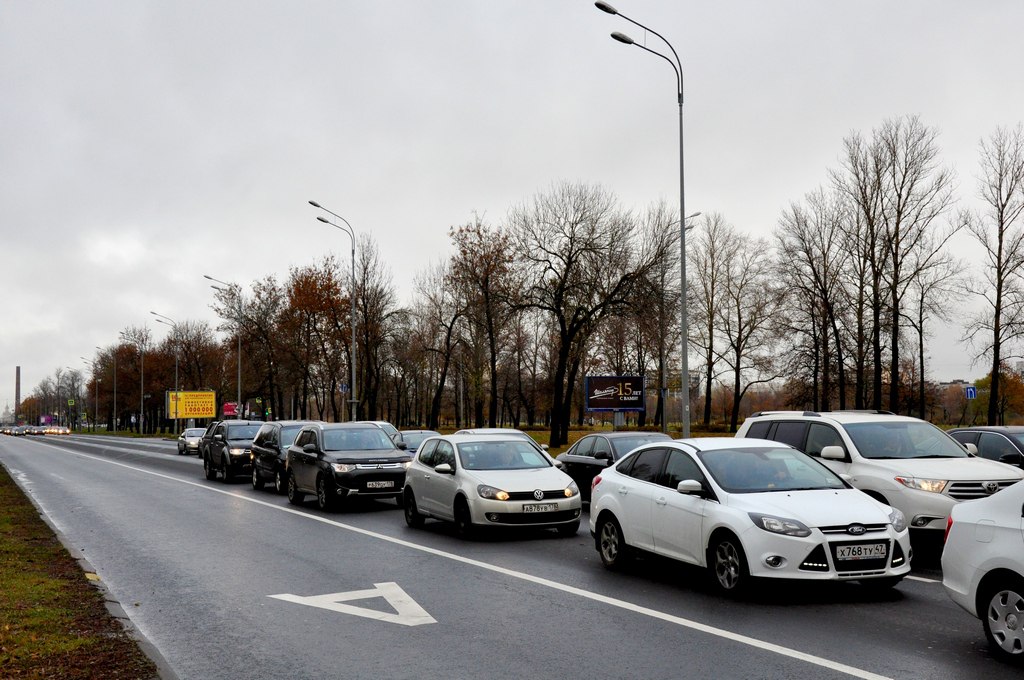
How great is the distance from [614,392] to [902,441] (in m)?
35.7

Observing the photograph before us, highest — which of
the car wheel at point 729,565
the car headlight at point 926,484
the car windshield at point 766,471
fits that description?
the car windshield at point 766,471

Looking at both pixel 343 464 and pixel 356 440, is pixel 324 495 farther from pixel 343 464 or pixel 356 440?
pixel 356 440

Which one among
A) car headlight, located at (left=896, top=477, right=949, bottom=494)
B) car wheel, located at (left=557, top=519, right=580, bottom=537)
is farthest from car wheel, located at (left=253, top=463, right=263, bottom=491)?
car headlight, located at (left=896, top=477, right=949, bottom=494)

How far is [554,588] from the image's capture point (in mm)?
9234

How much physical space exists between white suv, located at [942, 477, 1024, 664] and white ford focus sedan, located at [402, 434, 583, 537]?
22.8 feet

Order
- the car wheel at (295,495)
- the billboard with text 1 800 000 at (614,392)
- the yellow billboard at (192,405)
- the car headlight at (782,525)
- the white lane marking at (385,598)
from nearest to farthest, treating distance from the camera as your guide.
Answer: the white lane marking at (385,598) < the car headlight at (782,525) < the car wheel at (295,495) < the billboard with text 1 800 000 at (614,392) < the yellow billboard at (192,405)

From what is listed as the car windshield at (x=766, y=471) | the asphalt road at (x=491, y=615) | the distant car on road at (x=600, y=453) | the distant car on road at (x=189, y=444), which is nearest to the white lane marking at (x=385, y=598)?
the asphalt road at (x=491, y=615)

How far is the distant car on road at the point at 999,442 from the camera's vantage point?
47.7ft

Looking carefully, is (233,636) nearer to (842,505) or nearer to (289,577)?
(289,577)

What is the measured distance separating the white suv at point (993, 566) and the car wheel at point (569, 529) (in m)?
7.12

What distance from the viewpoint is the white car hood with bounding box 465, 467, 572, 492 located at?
42.9 ft

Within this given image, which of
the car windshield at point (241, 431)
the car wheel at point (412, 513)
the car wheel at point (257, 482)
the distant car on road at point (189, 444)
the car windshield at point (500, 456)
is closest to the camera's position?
the car windshield at point (500, 456)

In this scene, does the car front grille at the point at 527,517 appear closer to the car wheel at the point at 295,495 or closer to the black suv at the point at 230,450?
the car wheel at the point at 295,495

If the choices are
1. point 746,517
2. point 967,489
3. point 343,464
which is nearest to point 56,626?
point 746,517
